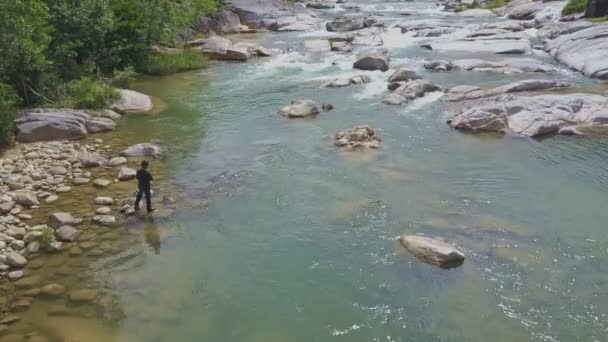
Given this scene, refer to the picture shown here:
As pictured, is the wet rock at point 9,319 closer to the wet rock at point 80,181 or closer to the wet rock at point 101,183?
the wet rock at point 101,183

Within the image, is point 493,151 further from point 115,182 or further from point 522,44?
point 522,44

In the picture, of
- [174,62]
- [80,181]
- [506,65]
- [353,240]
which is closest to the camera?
[353,240]

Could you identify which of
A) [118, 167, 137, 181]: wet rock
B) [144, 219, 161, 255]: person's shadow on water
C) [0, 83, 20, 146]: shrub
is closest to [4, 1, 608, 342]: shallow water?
[144, 219, 161, 255]: person's shadow on water

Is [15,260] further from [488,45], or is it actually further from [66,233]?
[488,45]

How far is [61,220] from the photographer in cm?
1547

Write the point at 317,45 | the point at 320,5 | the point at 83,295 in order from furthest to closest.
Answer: the point at 320,5
the point at 317,45
the point at 83,295

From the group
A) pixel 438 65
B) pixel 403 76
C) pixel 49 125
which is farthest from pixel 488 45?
pixel 49 125

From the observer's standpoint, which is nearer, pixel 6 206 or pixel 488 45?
pixel 6 206

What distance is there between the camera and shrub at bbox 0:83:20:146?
2022 centimetres

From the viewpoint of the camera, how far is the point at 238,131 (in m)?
24.2

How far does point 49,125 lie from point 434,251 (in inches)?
635

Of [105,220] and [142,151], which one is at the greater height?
[142,151]

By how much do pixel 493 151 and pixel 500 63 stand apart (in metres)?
14.8

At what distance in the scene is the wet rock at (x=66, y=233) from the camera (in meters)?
14.9
